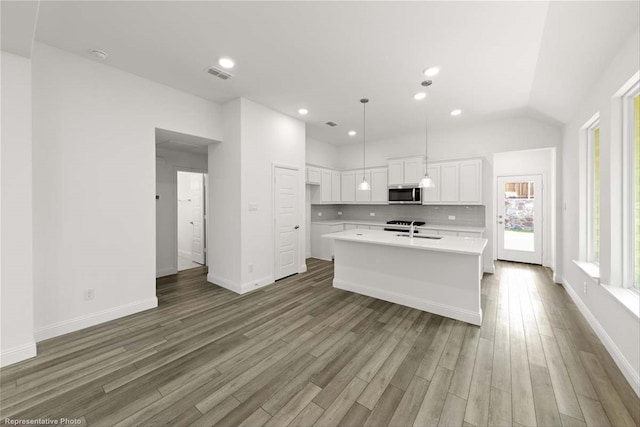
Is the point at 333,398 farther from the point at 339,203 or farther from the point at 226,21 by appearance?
the point at 339,203

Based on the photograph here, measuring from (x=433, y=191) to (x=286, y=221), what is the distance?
3267 millimetres

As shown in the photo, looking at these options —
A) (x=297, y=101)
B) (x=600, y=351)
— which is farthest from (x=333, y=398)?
(x=297, y=101)

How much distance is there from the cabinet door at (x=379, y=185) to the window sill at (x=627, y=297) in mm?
4128

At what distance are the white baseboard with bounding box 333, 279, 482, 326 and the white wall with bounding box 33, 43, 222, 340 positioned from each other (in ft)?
9.27

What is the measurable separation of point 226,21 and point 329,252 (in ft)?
16.4

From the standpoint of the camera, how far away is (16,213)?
2.25 meters

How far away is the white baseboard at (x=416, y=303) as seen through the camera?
3.01 m

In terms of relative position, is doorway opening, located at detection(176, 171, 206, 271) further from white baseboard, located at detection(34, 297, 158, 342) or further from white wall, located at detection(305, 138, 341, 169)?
white wall, located at detection(305, 138, 341, 169)

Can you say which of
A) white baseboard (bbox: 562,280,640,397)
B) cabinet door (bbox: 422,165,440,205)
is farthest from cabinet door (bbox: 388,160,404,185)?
white baseboard (bbox: 562,280,640,397)

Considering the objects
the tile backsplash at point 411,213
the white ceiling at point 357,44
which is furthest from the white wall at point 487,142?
the white ceiling at point 357,44

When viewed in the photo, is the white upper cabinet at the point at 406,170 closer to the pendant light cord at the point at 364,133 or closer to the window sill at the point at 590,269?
the pendant light cord at the point at 364,133

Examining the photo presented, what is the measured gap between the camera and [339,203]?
710 centimetres

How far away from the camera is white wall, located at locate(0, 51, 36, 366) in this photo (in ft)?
7.19

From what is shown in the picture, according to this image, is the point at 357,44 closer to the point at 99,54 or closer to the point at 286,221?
the point at 99,54
